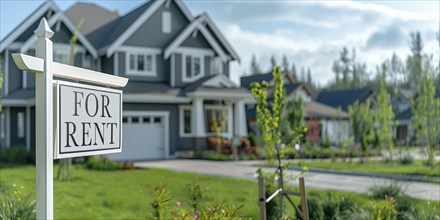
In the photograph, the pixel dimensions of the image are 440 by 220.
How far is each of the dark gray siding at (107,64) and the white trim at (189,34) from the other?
8.60 feet

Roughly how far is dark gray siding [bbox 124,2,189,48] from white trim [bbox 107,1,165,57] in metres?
0.28

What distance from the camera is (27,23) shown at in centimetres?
2183

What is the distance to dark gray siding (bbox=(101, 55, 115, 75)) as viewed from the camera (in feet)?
75.7

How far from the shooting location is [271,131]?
712cm

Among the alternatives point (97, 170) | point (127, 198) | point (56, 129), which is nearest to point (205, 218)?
point (56, 129)

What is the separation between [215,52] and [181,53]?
2.03 meters

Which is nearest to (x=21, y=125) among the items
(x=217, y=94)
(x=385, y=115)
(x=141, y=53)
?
(x=141, y=53)

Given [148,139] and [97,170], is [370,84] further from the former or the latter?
[97,170]

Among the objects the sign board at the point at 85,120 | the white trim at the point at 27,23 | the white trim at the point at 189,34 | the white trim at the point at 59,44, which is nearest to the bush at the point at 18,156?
the white trim at the point at 59,44

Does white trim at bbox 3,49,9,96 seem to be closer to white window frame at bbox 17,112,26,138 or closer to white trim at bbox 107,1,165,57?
white window frame at bbox 17,112,26,138

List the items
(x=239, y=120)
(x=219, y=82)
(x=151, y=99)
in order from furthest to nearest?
(x=239, y=120) → (x=219, y=82) → (x=151, y=99)

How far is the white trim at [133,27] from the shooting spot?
22453mm

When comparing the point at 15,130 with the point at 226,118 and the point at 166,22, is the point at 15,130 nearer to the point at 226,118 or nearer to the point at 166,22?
the point at 166,22

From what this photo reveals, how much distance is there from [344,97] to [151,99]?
1156 inches
